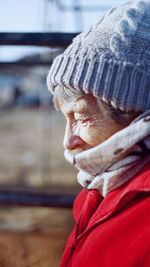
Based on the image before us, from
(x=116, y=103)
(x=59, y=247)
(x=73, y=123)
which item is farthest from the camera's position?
(x=59, y=247)

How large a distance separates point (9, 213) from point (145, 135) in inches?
97.4

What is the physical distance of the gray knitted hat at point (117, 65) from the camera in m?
0.90

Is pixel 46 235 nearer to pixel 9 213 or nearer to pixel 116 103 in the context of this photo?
pixel 9 213

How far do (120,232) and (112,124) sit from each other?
27cm

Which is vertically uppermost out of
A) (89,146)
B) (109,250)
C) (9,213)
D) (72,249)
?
(89,146)

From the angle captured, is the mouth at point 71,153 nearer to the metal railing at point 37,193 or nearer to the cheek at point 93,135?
the cheek at point 93,135

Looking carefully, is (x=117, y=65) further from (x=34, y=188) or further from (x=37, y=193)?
(x=34, y=188)

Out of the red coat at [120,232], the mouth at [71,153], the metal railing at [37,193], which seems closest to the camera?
the red coat at [120,232]

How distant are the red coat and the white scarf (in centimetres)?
2

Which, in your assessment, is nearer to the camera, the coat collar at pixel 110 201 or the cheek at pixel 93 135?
the coat collar at pixel 110 201

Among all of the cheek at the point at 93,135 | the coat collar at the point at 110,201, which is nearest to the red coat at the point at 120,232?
the coat collar at the point at 110,201

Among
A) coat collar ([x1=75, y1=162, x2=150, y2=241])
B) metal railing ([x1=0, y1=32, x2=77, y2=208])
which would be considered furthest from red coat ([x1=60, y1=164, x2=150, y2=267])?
metal railing ([x1=0, y1=32, x2=77, y2=208])

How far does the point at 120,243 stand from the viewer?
823 millimetres

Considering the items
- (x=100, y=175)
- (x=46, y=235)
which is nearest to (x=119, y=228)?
(x=100, y=175)
